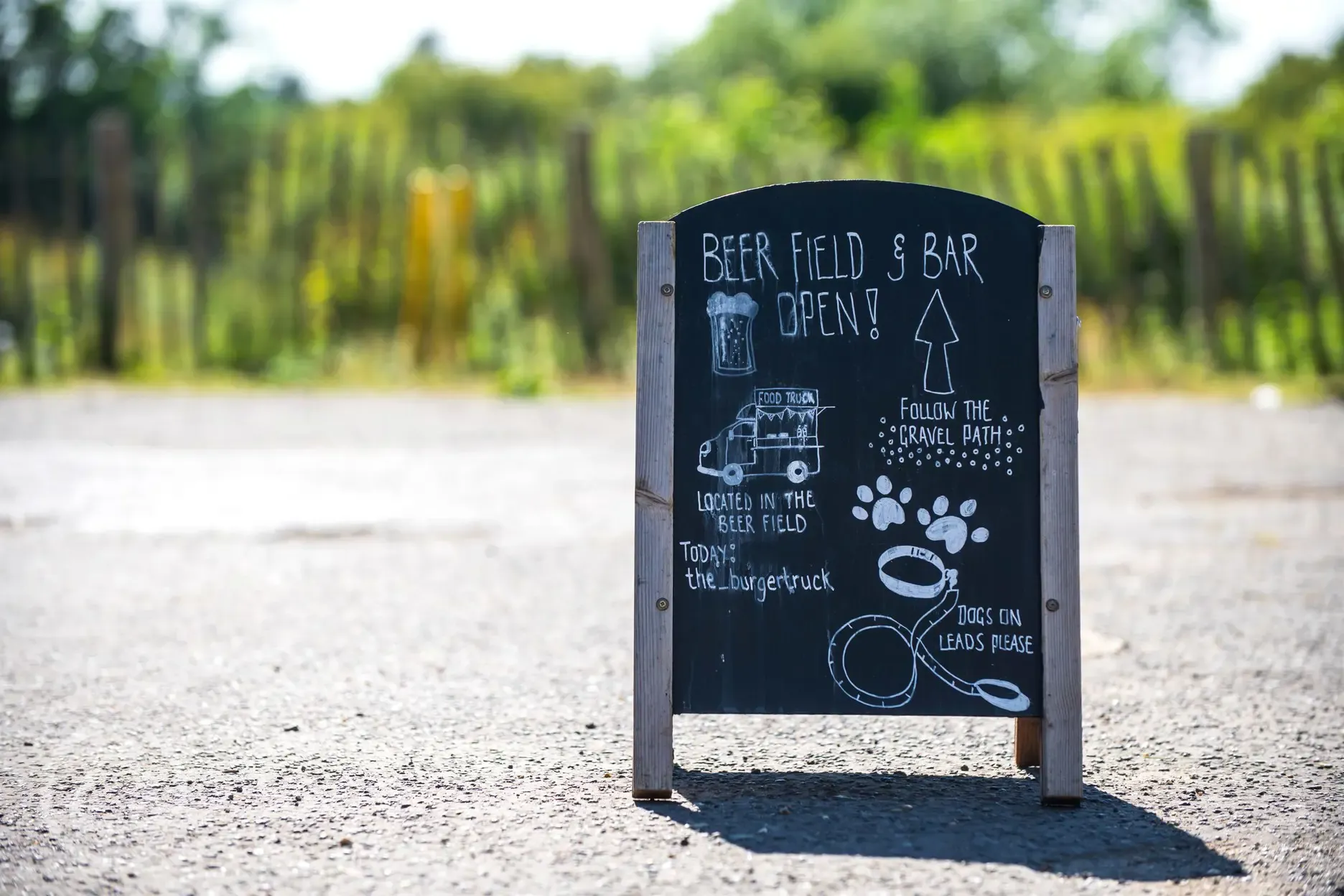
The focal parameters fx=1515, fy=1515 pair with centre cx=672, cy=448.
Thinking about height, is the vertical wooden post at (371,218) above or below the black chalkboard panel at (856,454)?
above

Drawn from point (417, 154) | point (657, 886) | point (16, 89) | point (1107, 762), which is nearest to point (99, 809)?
point (657, 886)

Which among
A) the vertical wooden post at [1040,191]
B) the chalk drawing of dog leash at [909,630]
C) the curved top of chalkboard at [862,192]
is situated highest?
the vertical wooden post at [1040,191]

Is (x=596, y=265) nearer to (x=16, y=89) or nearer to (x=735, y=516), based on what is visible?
(x=735, y=516)

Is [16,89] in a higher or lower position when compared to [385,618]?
higher

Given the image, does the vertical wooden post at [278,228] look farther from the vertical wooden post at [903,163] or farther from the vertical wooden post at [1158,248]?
the vertical wooden post at [1158,248]

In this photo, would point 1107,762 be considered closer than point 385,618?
Yes

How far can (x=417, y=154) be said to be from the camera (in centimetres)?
1892

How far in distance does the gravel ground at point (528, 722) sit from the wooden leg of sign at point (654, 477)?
303 millimetres

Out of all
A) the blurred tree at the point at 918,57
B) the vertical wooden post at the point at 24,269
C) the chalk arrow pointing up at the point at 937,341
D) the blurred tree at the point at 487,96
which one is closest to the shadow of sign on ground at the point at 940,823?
the chalk arrow pointing up at the point at 937,341

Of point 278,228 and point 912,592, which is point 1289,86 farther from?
point 912,592

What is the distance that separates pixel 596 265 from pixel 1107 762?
10990mm

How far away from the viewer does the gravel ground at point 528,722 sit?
3395 millimetres

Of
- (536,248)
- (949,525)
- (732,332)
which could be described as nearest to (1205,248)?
(536,248)

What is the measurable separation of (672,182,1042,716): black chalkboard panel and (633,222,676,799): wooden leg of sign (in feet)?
0.15
